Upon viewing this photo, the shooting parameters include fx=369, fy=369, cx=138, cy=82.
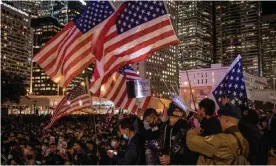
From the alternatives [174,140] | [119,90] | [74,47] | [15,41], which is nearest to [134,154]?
[174,140]

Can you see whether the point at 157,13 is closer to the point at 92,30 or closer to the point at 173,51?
the point at 92,30

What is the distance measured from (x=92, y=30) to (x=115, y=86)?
422 centimetres

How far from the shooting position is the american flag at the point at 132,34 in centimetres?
832

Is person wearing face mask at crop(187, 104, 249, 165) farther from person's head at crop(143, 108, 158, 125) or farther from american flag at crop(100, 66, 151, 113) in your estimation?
american flag at crop(100, 66, 151, 113)

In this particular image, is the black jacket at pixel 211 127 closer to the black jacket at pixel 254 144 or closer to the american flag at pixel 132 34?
the black jacket at pixel 254 144

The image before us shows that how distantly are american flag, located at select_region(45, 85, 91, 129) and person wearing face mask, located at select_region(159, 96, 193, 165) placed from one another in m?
5.92

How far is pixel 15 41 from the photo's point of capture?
181875 millimetres

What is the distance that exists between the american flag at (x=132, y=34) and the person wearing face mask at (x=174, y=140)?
260 cm

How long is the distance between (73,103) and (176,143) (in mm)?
7239

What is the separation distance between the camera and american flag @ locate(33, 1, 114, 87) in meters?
9.23

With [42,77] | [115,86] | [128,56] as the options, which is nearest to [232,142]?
[128,56]

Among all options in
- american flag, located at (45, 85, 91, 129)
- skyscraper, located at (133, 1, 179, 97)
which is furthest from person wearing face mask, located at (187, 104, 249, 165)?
skyscraper, located at (133, 1, 179, 97)

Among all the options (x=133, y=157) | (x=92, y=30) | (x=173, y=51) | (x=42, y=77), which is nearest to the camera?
(x=133, y=157)

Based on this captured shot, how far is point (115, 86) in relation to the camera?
13.2 m
